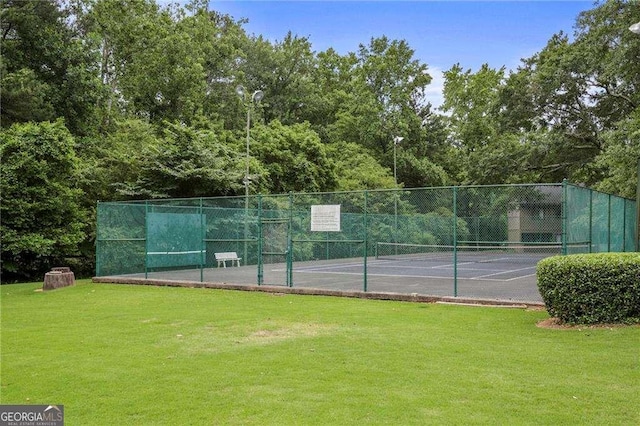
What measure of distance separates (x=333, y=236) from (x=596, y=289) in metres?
16.3

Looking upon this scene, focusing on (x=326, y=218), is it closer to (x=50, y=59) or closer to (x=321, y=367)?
(x=321, y=367)

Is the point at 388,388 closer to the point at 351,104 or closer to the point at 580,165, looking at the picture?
the point at 580,165

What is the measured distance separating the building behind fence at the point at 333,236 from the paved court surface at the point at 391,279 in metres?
0.04

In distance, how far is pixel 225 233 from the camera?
1991cm

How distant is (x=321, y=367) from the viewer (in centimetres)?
612

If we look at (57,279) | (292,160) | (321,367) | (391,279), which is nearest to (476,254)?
(292,160)

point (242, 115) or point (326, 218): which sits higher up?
point (242, 115)

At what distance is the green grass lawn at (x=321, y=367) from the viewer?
15.3 feet

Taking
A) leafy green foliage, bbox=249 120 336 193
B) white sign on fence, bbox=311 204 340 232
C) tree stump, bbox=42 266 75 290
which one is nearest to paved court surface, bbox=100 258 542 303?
white sign on fence, bbox=311 204 340 232

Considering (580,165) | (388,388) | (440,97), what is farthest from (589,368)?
(440,97)

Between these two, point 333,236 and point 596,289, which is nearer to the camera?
point 596,289

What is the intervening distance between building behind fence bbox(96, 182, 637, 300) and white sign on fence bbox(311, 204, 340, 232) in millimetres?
24

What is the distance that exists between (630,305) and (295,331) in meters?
4.83

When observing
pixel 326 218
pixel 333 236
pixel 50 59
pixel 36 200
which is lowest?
pixel 333 236
